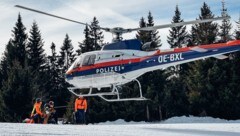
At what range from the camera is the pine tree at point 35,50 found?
48.7 meters

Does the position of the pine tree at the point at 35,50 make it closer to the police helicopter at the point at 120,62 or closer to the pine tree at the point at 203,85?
the pine tree at the point at 203,85

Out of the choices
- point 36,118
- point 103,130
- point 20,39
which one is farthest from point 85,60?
point 20,39

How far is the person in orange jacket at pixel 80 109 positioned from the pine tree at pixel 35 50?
99.5 ft

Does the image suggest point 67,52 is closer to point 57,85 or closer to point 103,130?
point 57,85

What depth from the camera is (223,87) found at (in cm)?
3325

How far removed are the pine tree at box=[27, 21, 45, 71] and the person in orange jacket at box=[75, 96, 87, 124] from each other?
30313mm

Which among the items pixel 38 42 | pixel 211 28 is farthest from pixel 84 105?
pixel 38 42

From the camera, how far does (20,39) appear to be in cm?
Result: 4894

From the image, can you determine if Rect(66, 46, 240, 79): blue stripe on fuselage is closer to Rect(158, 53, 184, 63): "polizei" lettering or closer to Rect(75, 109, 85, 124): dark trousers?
Rect(158, 53, 184, 63): "polizei" lettering

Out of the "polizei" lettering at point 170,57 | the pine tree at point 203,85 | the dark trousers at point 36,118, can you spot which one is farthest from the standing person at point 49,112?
the pine tree at point 203,85

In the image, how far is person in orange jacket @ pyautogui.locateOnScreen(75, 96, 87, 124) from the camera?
1848cm

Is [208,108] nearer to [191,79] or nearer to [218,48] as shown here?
[191,79]

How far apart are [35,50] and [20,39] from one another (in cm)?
249

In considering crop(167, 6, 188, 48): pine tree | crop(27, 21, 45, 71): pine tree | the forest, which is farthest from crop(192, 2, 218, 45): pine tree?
crop(27, 21, 45, 71): pine tree
